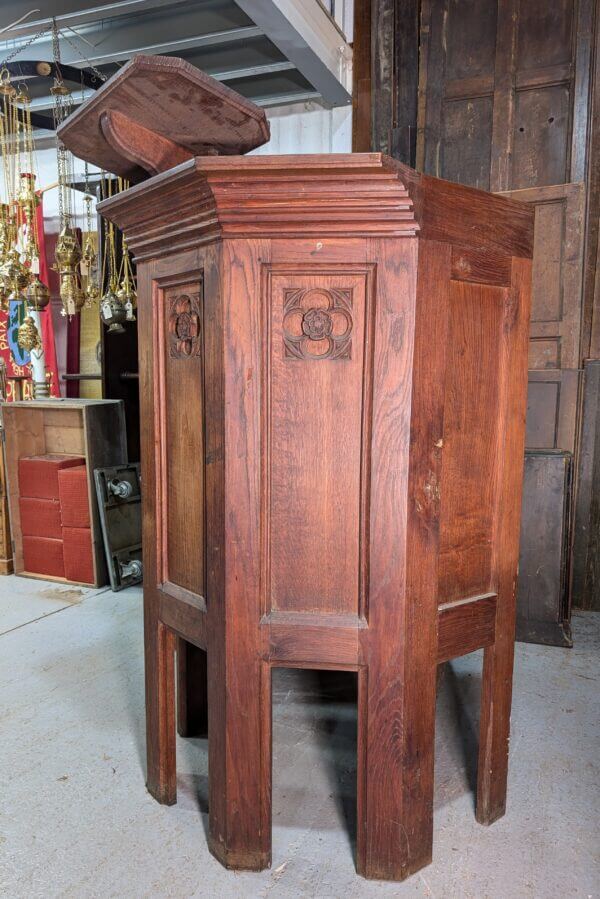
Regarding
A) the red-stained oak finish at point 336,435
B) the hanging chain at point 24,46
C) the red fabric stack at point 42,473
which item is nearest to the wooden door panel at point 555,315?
the red-stained oak finish at point 336,435

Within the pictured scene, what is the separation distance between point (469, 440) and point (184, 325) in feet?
2.30

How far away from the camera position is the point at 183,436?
5.01 feet

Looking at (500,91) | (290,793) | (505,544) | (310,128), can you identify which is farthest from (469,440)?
(310,128)

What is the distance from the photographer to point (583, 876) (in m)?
1.48

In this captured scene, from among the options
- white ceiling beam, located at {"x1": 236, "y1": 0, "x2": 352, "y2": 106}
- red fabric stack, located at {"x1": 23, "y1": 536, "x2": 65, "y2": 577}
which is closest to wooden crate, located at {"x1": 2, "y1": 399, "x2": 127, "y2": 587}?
red fabric stack, located at {"x1": 23, "y1": 536, "x2": 65, "y2": 577}

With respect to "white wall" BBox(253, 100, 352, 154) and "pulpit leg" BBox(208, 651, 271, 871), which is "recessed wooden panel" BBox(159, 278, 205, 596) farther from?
"white wall" BBox(253, 100, 352, 154)

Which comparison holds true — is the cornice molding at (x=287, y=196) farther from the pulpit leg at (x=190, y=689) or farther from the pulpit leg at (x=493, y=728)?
the pulpit leg at (x=190, y=689)

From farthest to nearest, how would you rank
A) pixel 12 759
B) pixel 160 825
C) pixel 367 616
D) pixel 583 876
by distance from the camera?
pixel 12 759 → pixel 160 825 → pixel 583 876 → pixel 367 616

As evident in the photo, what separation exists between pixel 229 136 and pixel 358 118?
105 inches

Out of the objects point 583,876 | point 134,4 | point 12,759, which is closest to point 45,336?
point 134,4

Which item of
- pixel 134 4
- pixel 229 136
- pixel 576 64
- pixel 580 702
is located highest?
pixel 134 4

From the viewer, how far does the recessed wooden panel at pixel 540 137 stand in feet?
9.80

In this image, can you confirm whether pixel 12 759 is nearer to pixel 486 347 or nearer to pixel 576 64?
pixel 486 347

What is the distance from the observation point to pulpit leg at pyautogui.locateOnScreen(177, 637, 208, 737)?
80.3 inches
